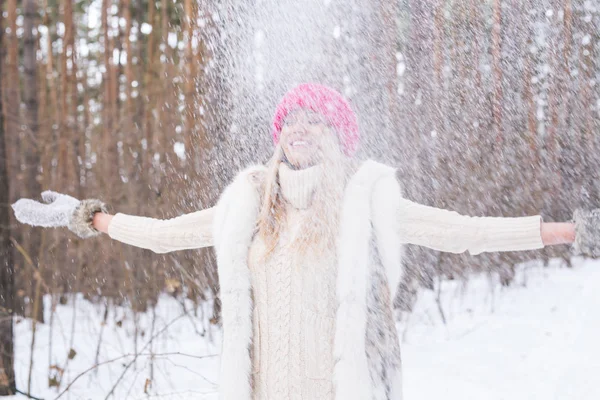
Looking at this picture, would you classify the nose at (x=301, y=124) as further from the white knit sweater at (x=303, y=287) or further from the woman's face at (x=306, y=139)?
the white knit sweater at (x=303, y=287)

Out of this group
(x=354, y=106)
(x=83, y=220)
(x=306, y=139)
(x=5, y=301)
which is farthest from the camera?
(x=354, y=106)

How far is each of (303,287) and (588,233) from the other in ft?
2.91

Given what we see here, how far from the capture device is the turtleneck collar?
202 centimetres

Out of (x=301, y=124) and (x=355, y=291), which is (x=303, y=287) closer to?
(x=355, y=291)

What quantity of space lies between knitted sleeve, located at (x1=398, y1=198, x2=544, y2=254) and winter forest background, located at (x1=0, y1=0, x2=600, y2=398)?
13.5 feet

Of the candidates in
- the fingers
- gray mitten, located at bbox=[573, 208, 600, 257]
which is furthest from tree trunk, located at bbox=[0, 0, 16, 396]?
gray mitten, located at bbox=[573, 208, 600, 257]

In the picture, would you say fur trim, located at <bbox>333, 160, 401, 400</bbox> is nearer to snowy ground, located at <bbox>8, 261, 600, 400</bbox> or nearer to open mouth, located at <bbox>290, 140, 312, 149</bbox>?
open mouth, located at <bbox>290, 140, 312, 149</bbox>

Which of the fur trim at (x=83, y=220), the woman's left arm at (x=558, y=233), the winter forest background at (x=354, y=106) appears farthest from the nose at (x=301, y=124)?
the winter forest background at (x=354, y=106)

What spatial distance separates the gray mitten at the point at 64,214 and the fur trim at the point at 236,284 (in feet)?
1.90

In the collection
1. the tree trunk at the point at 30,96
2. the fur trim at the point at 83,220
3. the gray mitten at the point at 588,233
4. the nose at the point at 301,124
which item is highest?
the tree trunk at the point at 30,96

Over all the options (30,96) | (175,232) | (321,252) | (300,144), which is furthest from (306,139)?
(30,96)

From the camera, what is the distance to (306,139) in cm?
206

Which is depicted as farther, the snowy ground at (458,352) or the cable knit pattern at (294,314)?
the snowy ground at (458,352)

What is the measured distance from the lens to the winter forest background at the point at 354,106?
7.11 m
